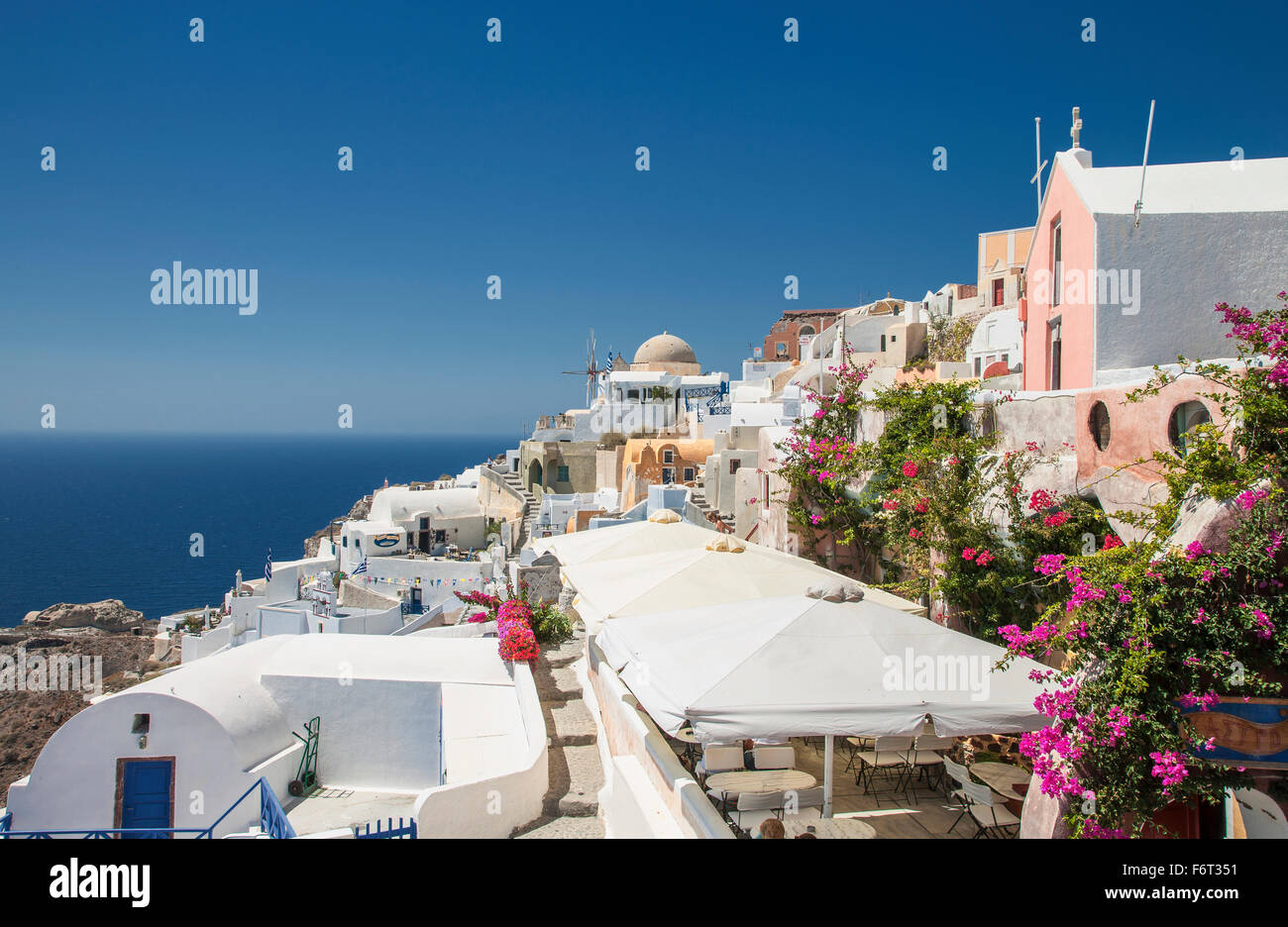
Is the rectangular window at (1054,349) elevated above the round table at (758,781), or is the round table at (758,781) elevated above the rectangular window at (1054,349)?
the rectangular window at (1054,349)

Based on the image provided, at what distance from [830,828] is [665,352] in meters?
54.7

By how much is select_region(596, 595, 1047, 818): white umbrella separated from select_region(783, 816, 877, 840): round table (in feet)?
1.03

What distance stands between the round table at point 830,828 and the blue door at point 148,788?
32.1ft

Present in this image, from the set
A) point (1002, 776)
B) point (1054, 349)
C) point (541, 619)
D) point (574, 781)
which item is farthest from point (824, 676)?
point (541, 619)

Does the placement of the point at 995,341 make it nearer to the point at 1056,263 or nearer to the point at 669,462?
the point at 669,462

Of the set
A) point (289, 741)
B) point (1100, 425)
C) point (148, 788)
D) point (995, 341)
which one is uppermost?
point (995, 341)

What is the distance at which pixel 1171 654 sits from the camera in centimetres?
496

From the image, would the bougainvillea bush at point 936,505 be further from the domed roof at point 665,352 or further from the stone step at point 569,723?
the domed roof at point 665,352

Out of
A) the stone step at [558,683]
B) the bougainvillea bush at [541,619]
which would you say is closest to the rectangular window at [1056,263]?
the stone step at [558,683]

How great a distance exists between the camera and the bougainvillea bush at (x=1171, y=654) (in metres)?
4.84
